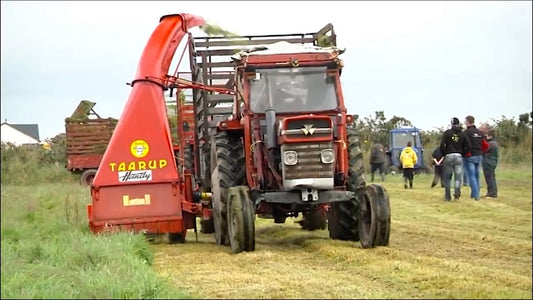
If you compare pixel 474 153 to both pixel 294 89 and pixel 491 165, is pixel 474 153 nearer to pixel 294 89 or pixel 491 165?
pixel 491 165

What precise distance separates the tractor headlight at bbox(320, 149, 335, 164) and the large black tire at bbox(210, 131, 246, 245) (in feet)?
4.80

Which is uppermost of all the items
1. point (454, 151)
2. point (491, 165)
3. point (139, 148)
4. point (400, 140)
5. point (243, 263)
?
point (400, 140)

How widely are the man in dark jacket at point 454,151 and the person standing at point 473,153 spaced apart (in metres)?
0.11

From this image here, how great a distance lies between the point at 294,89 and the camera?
1059 centimetres

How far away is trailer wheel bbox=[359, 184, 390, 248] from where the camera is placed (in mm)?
9734

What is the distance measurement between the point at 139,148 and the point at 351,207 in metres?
2.96

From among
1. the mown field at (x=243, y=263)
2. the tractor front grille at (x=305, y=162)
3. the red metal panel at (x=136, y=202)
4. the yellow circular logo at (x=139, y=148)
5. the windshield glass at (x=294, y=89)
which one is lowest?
the mown field at (x=243, y=263)

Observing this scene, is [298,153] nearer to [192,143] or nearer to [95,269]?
[95,269]

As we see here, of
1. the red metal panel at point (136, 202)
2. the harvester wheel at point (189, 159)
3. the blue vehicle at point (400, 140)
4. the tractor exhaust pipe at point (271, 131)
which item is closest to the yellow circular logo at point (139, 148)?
the red metal panel at point (136, 202)

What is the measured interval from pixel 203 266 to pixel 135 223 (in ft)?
8.62

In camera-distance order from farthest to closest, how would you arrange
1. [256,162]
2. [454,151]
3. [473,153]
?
[454,151]
[473,153]
[256,162]

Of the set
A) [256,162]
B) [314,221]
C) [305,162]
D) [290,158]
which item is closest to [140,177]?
[256,162]

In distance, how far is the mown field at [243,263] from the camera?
5930 mm

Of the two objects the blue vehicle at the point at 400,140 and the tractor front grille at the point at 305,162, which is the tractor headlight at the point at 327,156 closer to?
the tractor front grille at the point at 305,162
